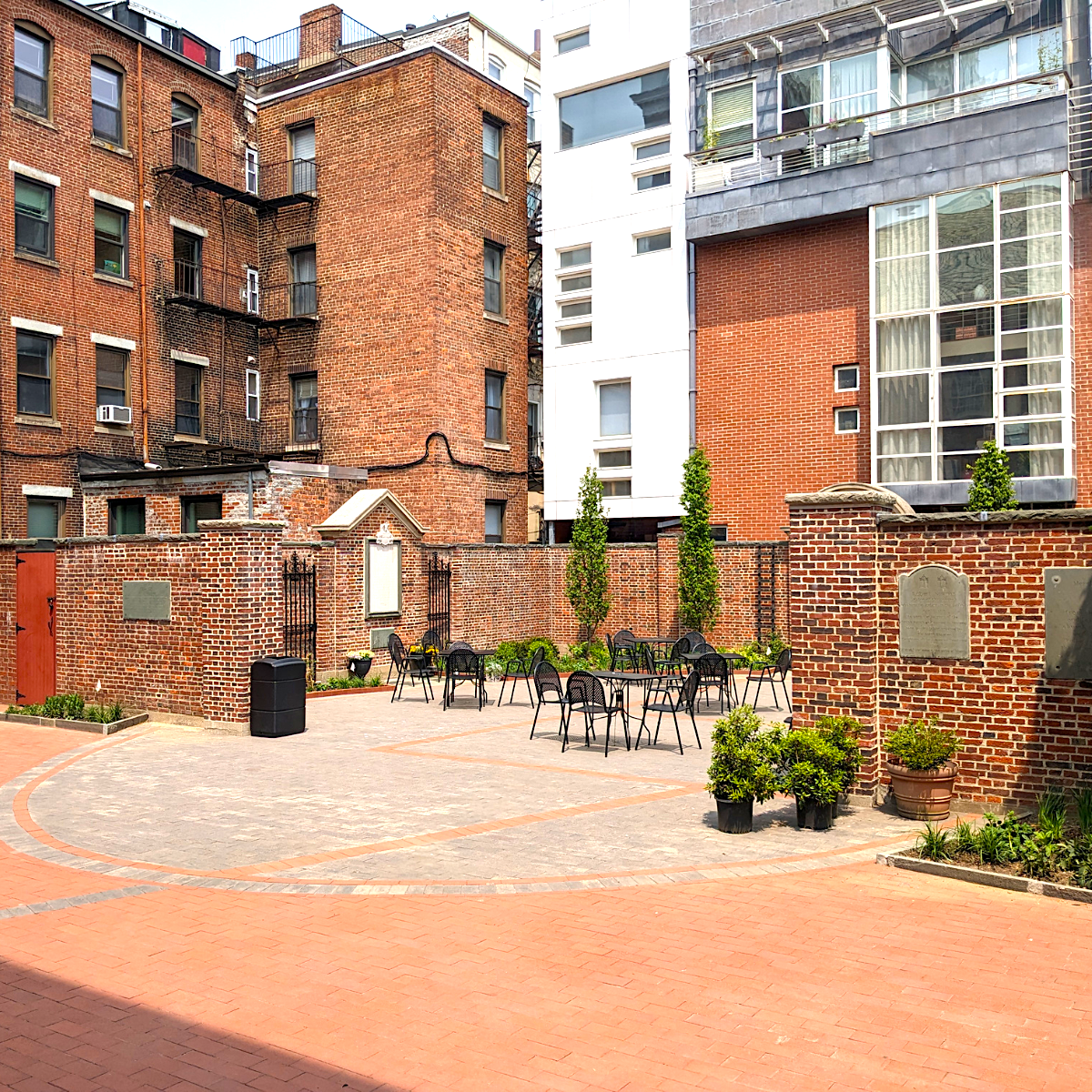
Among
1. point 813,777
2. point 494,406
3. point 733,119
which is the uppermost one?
point 733,119

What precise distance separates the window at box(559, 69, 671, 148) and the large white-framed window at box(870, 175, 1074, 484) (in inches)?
307

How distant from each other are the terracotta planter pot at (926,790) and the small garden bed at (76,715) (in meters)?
11.1

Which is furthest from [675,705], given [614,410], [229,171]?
[229,171]

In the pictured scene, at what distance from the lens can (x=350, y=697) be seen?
19.6 meters

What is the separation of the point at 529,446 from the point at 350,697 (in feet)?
46.2

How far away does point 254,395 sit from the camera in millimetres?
30109

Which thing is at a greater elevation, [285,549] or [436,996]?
[285,549]

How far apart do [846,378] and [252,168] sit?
58.7ft

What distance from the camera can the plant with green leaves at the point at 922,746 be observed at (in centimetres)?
884

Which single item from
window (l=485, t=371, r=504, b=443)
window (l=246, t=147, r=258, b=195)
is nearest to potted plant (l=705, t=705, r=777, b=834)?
window (l=485, t=371, r=504, b=443)

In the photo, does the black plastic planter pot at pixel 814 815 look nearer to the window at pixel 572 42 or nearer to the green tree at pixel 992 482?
the green tree at pixel 992 482

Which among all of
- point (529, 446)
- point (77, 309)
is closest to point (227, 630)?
point (77, 309)

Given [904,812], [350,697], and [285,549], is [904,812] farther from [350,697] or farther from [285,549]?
[285,549]

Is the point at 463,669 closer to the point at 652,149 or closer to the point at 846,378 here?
the point at 846,378
